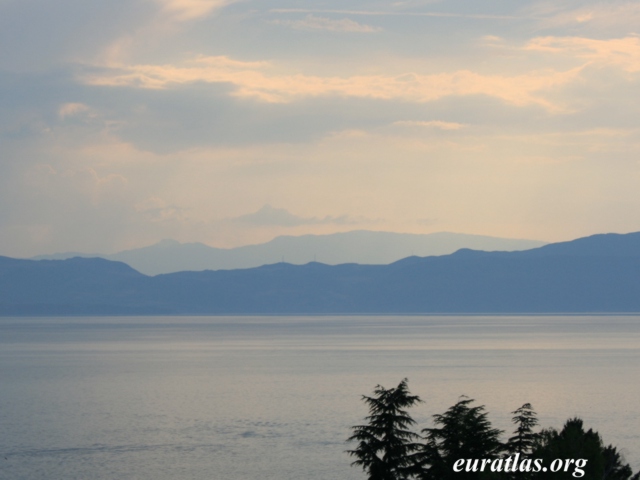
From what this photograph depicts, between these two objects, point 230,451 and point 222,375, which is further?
point 222,375

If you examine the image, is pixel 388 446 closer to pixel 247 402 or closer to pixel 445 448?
pixel 445 448

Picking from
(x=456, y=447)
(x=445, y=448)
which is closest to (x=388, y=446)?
(x=445, y=448)

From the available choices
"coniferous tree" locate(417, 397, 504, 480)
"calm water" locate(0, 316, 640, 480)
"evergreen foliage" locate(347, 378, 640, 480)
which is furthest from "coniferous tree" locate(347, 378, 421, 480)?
"calm water" locate(0, 316, 640, 480)

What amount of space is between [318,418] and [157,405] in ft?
64.3

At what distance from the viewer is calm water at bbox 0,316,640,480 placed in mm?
58125

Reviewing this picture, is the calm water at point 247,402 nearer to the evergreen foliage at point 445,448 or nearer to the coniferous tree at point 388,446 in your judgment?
the evergreen foliage at point 445,448

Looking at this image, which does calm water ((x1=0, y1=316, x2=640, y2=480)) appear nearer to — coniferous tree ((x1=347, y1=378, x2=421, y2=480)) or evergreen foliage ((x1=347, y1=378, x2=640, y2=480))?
evergreen foliage ((x1=347, y1=378, x2=640, y2=480))

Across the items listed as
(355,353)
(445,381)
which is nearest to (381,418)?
(445,381)

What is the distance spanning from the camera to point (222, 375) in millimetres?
120750

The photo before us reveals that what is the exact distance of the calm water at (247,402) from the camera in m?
58.1

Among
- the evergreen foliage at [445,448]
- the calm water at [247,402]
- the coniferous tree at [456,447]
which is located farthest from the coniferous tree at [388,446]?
the calm water at [247,402]

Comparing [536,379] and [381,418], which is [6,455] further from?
[536,379]

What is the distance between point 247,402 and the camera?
88.8 metres

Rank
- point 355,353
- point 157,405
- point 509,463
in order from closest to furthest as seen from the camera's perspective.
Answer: point 509,463, point 157,405, point 355,353
